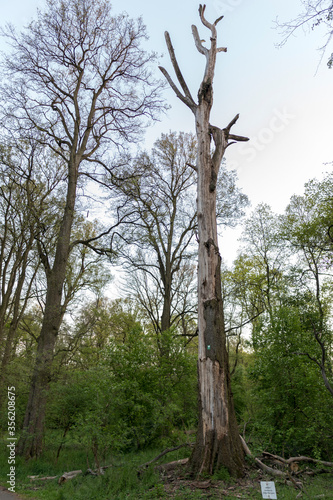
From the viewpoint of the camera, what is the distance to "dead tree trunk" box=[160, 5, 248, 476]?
18.8 feet

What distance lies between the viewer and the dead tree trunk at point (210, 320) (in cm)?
573

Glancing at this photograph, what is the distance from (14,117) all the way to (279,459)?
505 inches

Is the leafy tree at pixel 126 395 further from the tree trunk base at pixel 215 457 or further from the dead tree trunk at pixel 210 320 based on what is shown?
the dead tree trunk at pixel 210 320

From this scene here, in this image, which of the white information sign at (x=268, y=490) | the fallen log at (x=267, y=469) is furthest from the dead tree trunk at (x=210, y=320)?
the white information sign at (x=268, y=490)

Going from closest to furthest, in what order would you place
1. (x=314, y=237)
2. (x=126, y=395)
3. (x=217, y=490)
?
(x=217, y=490)
(x=126, y=395)
(x=314, y=237)

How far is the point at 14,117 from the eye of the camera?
12.1 m

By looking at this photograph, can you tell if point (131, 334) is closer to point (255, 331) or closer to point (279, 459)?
point (255, 331)

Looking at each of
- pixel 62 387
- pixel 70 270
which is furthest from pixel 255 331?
pixel 70 270

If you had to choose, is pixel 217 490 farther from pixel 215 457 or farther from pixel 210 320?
pixel 210 320

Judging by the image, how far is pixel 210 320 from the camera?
260 inches

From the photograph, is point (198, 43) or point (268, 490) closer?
point (268, 490)

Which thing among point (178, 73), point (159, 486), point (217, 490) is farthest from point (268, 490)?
point (178, 73)

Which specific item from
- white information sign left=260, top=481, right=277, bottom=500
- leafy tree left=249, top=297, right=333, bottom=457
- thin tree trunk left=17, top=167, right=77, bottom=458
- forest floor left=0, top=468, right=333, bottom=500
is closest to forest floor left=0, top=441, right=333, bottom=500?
forest floor left=0, top=468, right=333, bottom=500

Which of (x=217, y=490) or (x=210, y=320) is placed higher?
(x=210, y=320)
